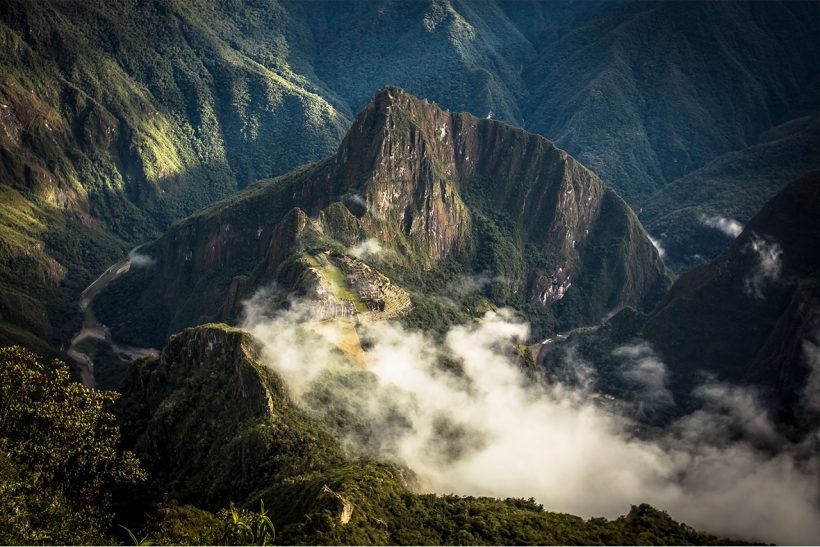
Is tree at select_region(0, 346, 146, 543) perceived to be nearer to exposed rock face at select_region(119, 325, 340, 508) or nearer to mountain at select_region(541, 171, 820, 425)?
exposed rock face at select_region(119, 325, 340, 508)

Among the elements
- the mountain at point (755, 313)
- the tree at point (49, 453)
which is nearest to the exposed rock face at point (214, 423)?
the tree at point (49, 453)

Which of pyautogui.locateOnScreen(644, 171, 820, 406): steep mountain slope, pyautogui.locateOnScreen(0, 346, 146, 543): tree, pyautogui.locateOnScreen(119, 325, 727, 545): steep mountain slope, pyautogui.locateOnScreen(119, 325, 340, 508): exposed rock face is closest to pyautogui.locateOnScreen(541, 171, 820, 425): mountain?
pyautogui.locateOnScreen(644, 171, 820, 406): steep mountain slope

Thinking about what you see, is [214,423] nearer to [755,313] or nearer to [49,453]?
[49,453]

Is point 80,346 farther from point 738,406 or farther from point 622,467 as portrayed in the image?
point 738,406

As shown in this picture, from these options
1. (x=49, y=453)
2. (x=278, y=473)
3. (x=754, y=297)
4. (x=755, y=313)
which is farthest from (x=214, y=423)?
(x=754, y=297)

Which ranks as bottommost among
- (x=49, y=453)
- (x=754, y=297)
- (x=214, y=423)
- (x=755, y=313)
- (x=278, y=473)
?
(x=49, y=453)

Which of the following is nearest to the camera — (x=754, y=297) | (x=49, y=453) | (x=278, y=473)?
(x=49, y=453)
